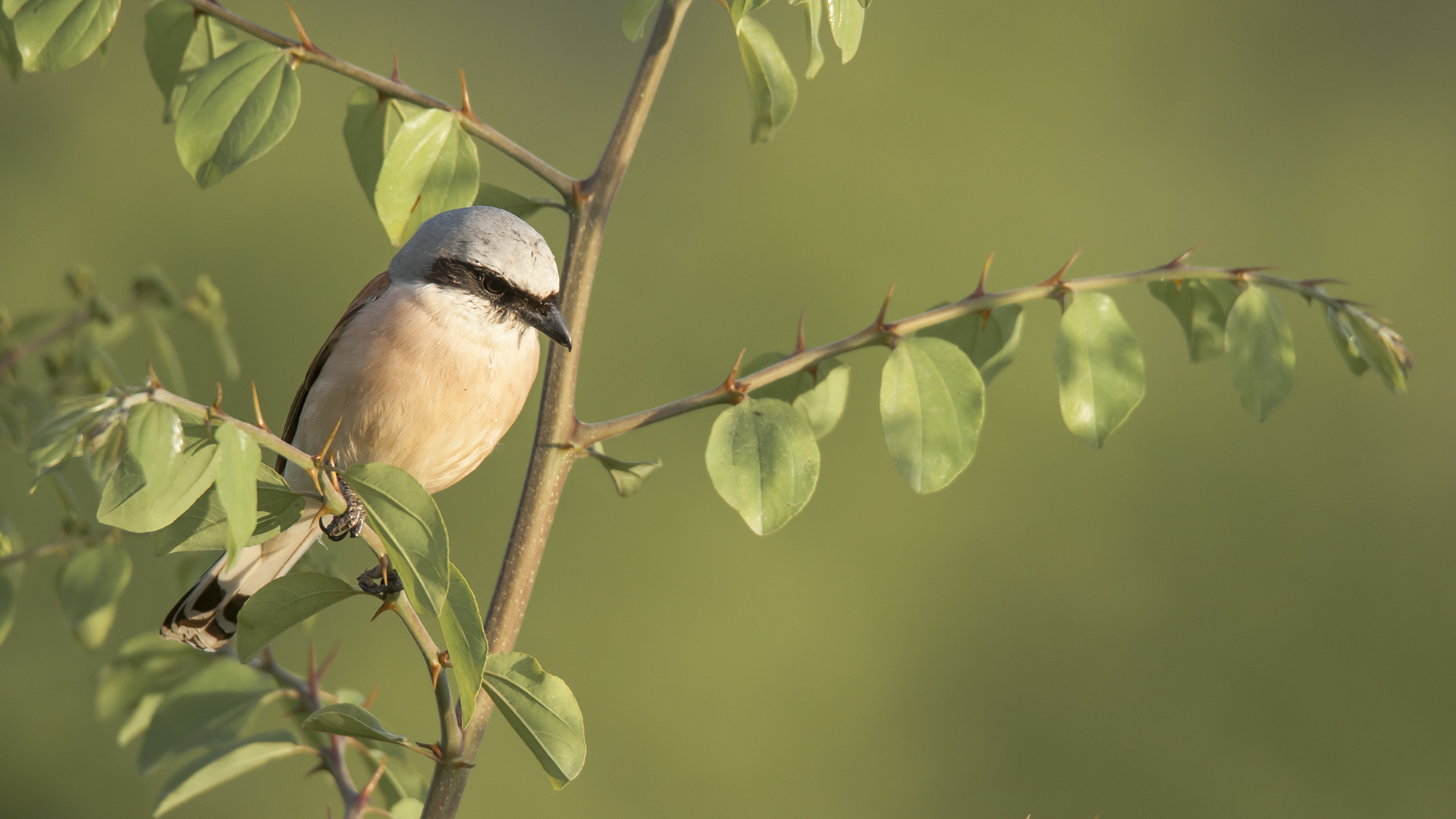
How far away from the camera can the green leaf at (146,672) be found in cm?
184

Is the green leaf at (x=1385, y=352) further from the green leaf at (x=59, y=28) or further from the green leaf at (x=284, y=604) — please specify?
the green leaf at (x=59, y=28)

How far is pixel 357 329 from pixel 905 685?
785 cm

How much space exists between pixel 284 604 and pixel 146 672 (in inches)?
36.5

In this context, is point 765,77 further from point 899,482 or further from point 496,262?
point 899,482

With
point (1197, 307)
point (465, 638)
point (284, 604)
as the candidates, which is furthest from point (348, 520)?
point (1197, 307)

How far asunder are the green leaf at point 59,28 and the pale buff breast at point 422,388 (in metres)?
0.62

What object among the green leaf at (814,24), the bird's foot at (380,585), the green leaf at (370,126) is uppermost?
the green leaf at (814,24)

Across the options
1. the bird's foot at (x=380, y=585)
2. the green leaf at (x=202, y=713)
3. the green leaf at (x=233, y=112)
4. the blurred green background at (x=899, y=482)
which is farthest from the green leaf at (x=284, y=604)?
the blurred green background at (x=899, y=482)

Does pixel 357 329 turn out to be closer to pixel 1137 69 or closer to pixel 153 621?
pixel 153 621

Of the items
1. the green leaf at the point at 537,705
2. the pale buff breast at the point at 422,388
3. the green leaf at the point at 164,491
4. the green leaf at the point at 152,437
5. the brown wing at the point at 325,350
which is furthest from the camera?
the brown wing at the point at 325,350

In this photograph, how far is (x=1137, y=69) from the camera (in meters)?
10.7

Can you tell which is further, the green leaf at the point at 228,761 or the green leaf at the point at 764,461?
the green leaf at the point at 228,761

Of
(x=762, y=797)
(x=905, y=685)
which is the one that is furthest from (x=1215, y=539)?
(x=762, y=797)

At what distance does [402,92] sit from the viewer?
1313mm
